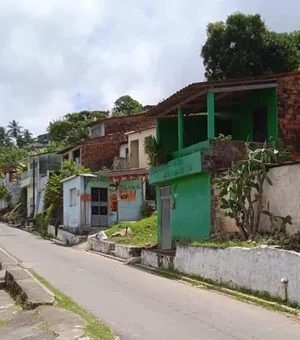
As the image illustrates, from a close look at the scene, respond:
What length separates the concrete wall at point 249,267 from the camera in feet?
33.6

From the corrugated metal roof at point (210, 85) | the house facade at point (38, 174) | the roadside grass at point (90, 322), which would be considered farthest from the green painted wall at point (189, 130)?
the house facade at point (38, 174)

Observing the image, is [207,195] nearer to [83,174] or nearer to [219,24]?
[83,174]

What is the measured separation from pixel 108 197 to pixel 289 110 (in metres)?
16.8

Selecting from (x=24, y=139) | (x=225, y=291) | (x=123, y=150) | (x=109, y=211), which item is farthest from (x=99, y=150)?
(x=24, y=139)

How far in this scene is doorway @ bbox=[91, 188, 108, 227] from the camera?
32719 mm

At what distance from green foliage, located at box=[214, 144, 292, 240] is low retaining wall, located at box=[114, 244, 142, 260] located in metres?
7.11

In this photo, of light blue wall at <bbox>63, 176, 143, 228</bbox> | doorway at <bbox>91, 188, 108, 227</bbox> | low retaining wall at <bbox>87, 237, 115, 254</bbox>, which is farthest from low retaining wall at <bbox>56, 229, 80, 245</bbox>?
low retaining wall at <bbox>87, 237, 115, 254</bbox>

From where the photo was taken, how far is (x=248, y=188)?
1380cm

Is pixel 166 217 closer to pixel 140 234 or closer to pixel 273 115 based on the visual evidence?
pixel 140 234

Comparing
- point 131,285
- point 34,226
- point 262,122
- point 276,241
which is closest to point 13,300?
point 131,285

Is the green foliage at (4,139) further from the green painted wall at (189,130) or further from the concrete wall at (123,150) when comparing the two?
the green painted wall at (189,130)

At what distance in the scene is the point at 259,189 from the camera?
545 inches

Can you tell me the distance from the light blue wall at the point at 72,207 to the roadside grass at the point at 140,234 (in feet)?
18.3

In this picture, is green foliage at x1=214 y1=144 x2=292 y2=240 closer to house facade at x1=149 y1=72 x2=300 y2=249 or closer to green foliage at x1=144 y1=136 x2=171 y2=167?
house facade at x1=149 y1=72 x2=300 y2=249
